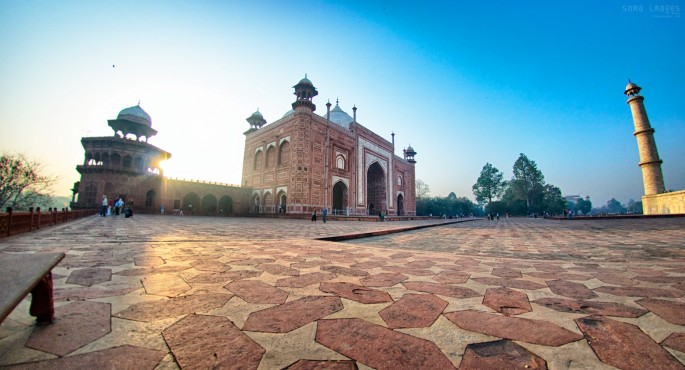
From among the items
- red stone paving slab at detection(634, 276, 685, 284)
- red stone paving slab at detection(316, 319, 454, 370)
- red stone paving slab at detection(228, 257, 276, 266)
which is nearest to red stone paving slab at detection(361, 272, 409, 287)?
red stone paving slab at detection(316, 319, 454, 370)

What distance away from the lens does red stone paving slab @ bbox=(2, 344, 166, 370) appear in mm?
870

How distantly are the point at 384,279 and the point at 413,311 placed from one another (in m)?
0.70

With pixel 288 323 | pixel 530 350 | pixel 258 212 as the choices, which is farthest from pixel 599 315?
pixel 258 212

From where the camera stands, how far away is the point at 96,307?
4.66ft

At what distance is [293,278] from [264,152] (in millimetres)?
24356

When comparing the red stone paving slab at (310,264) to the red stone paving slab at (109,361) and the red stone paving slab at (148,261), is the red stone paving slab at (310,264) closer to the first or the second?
the red stone paving slab at (148,261)

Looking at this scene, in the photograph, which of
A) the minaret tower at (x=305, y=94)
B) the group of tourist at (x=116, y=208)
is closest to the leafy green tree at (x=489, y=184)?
the minaret tower at (x=305, y=94)

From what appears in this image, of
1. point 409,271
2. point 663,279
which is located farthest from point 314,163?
point 663,279

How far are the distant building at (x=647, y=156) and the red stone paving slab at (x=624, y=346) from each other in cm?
2567

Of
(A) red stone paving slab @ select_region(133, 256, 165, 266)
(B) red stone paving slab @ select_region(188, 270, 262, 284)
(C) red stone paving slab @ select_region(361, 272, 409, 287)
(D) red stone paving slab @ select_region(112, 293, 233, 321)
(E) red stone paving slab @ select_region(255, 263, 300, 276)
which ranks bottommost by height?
(C) red stone paving slab @ select_region(361, 272, 409, 287)

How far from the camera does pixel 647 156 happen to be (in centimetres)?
1942

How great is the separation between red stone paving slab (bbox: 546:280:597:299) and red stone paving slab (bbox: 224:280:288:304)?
1866 mm

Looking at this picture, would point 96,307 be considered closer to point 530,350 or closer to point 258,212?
point 530,350

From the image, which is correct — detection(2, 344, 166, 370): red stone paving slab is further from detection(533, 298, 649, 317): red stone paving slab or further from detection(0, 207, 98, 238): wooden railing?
detection(0, 207, 98, 238): wooden railing
